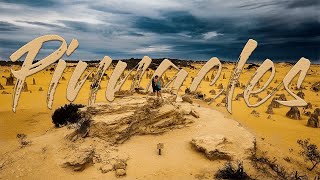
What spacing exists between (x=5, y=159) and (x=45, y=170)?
1.87m

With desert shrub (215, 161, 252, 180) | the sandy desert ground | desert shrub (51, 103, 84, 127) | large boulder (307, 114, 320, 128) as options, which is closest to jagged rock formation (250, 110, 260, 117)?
the sandy desert ground

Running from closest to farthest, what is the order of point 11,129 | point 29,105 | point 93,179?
point 93,179, point 11,129, point 29,105

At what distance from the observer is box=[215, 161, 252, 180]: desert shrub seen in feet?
30.7

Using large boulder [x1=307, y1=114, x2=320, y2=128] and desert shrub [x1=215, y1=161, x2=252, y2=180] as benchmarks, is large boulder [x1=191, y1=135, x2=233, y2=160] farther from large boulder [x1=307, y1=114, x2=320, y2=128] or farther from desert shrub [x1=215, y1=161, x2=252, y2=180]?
large boulder [x1=307, y1=114, x2=320, y2=128]

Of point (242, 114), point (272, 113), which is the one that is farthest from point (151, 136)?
point (272, 113)

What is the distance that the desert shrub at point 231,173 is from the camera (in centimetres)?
936

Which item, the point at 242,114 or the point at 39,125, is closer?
the point at 39,125

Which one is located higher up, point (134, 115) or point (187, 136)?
point (134, 115)

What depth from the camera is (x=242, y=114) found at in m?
19.5

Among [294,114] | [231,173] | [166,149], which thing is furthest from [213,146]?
[294,114]

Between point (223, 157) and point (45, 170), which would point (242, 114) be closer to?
point (223, 157)

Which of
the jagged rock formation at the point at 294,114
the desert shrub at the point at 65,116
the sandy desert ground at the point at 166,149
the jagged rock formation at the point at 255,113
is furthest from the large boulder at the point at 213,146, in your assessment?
the jagged rock formation at the point at 294,114

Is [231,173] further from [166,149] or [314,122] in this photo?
[314,122]

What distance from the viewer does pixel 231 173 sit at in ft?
30.7
